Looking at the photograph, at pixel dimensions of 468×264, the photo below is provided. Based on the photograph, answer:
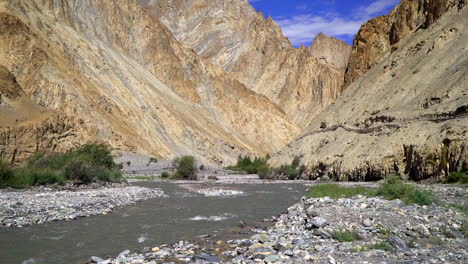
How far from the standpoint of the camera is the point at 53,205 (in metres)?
16.2

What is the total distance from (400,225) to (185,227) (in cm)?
701

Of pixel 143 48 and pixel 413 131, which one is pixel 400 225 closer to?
pixel 413 131

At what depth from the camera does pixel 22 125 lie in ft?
129

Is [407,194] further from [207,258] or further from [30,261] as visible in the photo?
[30,261]

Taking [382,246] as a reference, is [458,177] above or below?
above

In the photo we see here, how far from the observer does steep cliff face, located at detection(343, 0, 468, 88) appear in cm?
4669

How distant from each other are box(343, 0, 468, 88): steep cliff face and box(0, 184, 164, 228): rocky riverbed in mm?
41590

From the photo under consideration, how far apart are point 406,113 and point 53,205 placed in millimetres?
27584

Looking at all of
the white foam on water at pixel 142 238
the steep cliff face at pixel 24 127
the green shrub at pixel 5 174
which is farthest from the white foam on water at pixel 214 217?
the steep cliff face at pixel 24 127

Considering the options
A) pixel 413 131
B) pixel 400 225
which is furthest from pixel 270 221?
pixel 413 131

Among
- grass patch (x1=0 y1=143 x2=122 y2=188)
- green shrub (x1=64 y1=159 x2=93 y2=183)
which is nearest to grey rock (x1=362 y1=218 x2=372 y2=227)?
grass patch (x1=0 y1=143 x2=122 y2=188)

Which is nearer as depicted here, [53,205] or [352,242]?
[352,242]

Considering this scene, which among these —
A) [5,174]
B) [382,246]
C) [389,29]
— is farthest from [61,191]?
[389,29]

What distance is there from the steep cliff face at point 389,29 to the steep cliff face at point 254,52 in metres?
53.1
